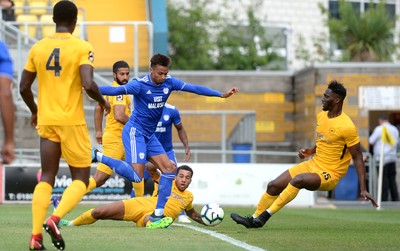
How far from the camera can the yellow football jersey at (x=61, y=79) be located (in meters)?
10.6

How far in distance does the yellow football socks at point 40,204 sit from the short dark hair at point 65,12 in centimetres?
153

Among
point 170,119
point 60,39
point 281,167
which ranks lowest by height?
point 281,167

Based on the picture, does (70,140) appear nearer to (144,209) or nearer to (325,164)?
(144,209)

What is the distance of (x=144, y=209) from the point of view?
48.0ft

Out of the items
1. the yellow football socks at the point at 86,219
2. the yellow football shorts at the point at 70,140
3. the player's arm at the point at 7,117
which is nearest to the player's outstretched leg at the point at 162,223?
the yellow football socks at the point at 86,219

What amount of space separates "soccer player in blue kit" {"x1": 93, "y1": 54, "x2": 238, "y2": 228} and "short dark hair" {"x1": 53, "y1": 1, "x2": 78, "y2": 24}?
3.84 meters

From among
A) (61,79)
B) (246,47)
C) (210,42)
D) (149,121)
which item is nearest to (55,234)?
(61,79)

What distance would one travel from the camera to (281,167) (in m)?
25.7

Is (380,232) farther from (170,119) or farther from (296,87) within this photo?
(296,87)

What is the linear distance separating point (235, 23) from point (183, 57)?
3.80 metres

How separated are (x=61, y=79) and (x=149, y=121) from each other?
481 cm

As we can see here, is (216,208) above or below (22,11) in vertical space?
below

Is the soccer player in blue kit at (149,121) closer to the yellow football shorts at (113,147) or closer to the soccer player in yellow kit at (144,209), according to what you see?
the soccer player in yellow kit at (144,209)

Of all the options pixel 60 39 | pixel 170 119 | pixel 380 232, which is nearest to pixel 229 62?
pixel 170 119
